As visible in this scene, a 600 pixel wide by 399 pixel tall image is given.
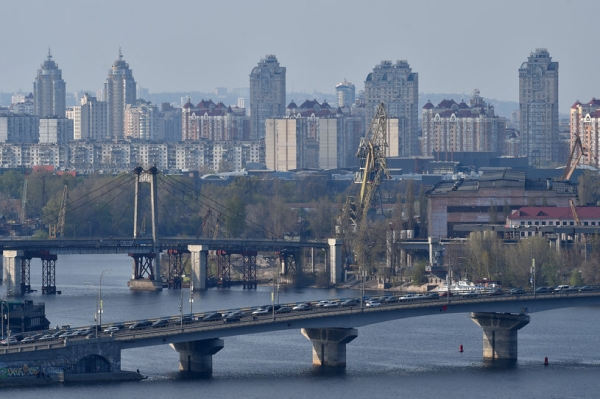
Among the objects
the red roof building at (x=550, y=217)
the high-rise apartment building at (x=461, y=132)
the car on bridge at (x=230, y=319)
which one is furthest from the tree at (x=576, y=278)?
the high-rise apartment building at (x=461, y=132)

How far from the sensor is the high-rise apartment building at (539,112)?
552 ft

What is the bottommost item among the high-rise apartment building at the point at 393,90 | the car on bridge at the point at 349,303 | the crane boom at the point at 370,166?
the car on bridge at the point at 349,303

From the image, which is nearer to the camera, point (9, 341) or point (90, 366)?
point (90, 366)

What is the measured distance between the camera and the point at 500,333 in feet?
159

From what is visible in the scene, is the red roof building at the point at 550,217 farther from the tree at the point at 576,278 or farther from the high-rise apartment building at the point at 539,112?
the high-rise apartment building at the point at 539,112

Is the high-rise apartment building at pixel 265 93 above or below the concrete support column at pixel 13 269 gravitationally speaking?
above

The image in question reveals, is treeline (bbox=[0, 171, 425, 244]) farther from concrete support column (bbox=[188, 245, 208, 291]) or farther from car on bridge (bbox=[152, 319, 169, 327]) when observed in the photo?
car on bridge (bbox=[152, 319, 169, 327])

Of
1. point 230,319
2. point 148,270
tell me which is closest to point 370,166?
point 148,270

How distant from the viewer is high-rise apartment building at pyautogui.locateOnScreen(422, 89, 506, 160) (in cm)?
16638

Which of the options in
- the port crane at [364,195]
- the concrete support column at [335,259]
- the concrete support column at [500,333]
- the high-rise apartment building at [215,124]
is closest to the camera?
the concrete support column at [500,333]

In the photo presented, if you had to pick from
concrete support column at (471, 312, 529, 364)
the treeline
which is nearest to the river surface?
concrete support column at (471, 312, 529, 364)

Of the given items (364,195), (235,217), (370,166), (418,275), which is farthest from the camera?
(235,217)

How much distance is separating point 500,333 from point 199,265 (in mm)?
24318

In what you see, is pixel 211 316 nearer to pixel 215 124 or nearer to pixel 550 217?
pixel 550 217
